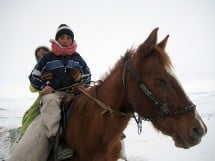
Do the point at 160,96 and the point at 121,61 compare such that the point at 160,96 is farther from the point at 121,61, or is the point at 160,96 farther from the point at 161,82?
the point at 121,61

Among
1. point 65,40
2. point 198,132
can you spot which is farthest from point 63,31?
point 198,132

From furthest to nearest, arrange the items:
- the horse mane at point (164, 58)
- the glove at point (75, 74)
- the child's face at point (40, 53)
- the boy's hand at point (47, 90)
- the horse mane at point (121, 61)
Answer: the child's face at point (40, 53)
the glove at point (75, 74)
the boy's hand at point (47, 90)
the horse mane at point (121, 61)
the horse mane at point (164, 58)

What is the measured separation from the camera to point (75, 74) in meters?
4.42

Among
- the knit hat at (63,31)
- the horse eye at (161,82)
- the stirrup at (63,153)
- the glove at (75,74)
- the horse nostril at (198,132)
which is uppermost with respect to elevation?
the knit hat at (63,31)

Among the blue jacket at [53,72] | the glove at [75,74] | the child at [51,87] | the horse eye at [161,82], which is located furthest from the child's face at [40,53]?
the horse eye at [161,82]

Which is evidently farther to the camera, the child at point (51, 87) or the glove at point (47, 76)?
the glove at point (47, 76)

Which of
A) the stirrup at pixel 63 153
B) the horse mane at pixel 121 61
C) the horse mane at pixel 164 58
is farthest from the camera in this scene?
the stirrup at pixel 63 153

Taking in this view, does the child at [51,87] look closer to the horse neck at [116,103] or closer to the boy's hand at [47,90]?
the boy's hand at [47,90]

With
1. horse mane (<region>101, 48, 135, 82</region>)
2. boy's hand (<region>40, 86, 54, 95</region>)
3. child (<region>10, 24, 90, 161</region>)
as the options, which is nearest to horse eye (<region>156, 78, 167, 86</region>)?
horse mane (<region>101, 48, 135, 82</region>)

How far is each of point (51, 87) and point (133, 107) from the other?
172 centimetres

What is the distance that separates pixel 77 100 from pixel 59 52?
1039 millimetres

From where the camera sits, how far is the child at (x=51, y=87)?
11.3 ft

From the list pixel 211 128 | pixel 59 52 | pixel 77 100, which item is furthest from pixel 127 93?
pixel 211 128

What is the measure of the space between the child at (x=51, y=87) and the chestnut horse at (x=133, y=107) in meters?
0.30
